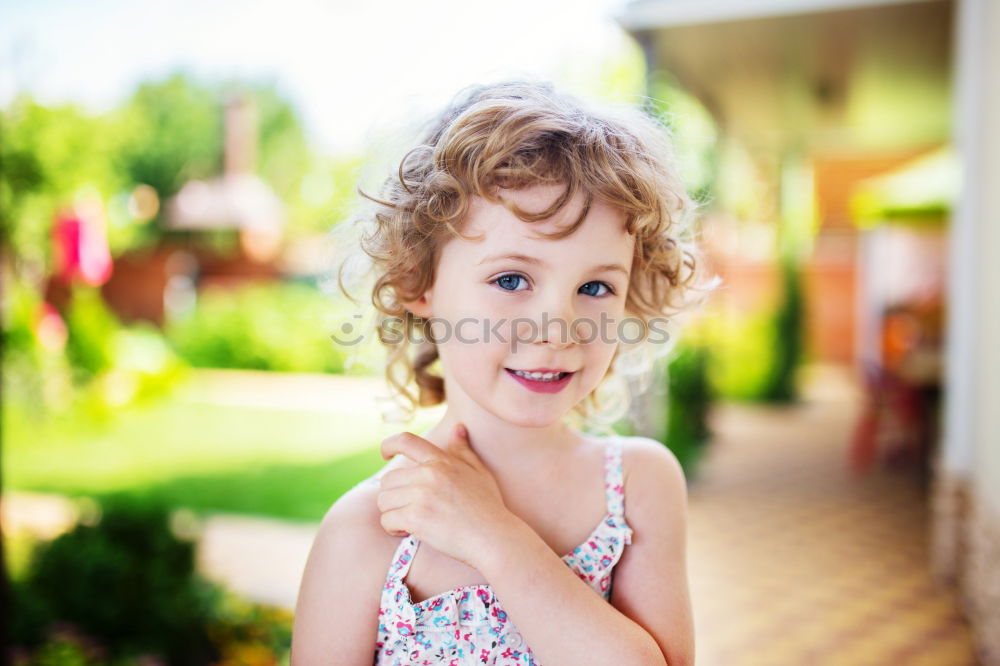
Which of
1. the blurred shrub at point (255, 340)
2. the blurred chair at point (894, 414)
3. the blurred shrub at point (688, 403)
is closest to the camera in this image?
the blurred shrub at point (688, 403)

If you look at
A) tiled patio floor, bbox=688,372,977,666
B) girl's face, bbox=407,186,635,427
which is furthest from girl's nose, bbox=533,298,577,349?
tiled patio floor, bbox=688,372,977,666

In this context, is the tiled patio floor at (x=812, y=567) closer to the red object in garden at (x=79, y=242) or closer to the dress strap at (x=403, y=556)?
the dress strap at (x=403, y=556)

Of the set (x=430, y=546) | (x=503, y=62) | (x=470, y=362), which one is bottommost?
(x=430, y=546)

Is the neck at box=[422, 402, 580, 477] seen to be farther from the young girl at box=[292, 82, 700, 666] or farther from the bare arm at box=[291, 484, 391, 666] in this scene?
the bare arm at box=[291, 484, 391, 666]

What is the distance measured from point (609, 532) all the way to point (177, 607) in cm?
252

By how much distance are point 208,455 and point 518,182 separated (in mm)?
7343

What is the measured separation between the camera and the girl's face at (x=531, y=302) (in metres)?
0.91

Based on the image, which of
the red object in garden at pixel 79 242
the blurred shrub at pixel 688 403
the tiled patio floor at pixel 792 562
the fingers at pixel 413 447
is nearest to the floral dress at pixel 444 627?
the fingers at pixel 413 447

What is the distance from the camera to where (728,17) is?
448 centimetres

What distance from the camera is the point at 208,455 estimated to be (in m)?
7.58

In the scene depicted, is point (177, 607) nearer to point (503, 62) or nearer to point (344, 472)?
point (503, 62)

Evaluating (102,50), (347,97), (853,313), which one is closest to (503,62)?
(853,313)

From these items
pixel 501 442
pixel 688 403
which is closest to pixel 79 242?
pixel 688 403

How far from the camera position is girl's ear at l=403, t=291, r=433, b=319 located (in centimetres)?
109
